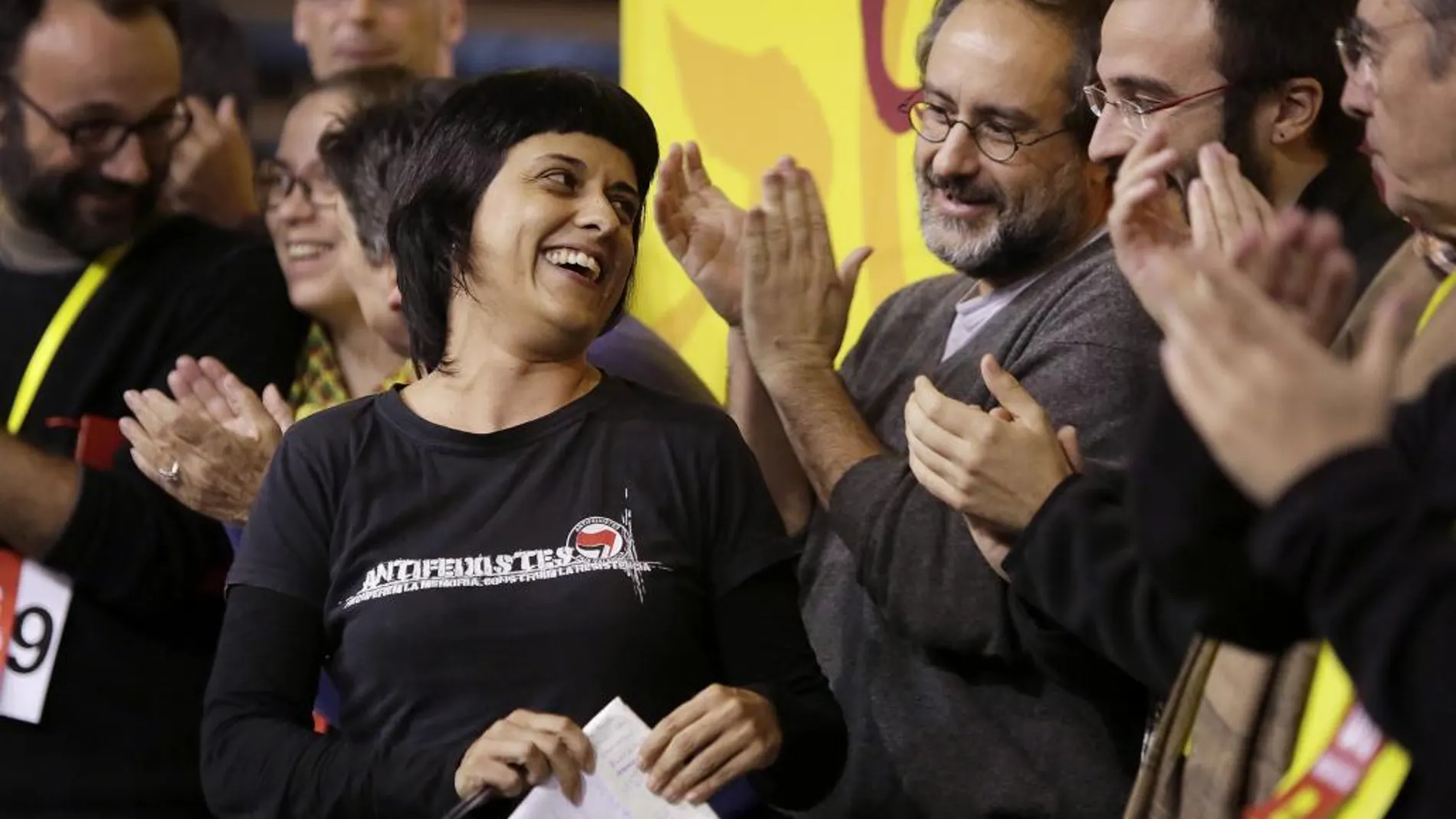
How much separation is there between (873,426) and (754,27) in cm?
91

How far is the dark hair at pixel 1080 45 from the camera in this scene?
235 cm

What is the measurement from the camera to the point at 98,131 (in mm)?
2684

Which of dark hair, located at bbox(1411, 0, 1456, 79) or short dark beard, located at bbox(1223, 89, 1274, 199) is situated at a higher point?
dark hair, located at bbox(1411, 0, 1456, 79)

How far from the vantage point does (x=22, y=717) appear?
246 cm

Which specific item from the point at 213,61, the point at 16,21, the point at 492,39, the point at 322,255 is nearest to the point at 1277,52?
the point at 322,255

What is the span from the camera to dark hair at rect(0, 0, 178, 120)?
270 cm

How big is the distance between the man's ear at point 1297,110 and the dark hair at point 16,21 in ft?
4.99

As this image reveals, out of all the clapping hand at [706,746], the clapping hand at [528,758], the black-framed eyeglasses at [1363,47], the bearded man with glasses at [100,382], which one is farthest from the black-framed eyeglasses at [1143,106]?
the bearded man with glasses at [100,382]

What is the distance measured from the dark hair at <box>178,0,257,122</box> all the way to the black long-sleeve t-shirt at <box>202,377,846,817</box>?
1.66 m

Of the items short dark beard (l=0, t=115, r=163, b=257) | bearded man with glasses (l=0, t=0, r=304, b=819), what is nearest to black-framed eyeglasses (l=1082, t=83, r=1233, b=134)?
bearded man with glasses (l=0, t=0, r=304, b=819)

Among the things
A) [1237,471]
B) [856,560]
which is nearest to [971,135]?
[856,560]

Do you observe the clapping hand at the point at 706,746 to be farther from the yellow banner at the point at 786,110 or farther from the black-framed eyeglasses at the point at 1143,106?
the yellow banner at the point at 786,110

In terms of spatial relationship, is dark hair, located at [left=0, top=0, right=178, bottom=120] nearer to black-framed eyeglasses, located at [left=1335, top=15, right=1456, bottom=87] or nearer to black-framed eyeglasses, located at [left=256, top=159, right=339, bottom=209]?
black-framed eyeglasses, located at [left=256, top=159, right=339, bottom=209]

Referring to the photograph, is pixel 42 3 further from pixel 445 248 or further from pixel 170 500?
pixel 445 248
